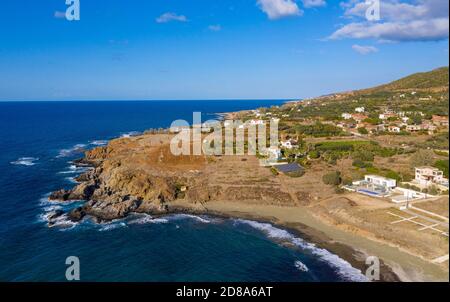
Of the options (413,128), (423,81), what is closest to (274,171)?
(413,128)

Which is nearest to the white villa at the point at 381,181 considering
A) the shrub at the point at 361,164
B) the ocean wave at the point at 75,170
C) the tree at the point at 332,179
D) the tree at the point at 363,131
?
the tree at the point at 332,179

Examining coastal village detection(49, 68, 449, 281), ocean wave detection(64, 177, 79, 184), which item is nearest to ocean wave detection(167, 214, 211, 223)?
coastal village detection(49, 68, 449, 281)

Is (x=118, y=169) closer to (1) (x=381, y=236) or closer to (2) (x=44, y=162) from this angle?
(2) (x=44, y=162)

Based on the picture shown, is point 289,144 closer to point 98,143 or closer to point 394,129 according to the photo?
point 394,129

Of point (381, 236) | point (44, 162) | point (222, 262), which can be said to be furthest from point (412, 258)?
point (44, 162)

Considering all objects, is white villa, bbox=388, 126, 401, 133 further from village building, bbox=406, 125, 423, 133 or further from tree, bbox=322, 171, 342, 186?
tree, bbox=322, 171, 342, 186
